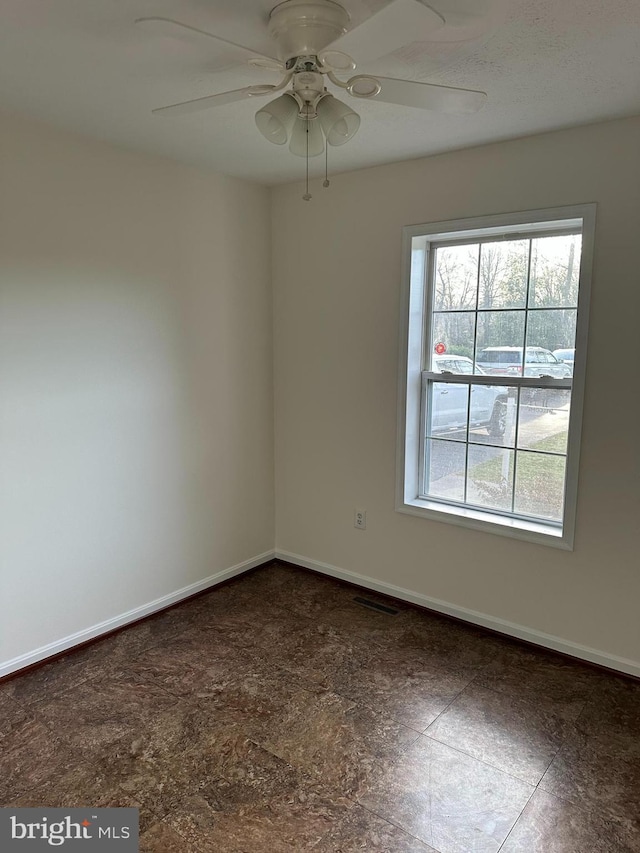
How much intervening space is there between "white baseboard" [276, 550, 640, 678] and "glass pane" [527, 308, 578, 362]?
1.30 m

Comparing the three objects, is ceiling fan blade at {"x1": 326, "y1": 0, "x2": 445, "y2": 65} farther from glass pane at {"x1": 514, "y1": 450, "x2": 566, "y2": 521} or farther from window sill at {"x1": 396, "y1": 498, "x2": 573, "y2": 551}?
window sill at {"x1": 396, "y1": 498, "x2": 573, "y2": 551}

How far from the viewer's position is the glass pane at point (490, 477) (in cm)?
293

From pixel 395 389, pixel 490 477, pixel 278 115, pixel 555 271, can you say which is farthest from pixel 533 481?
pixel 278 115

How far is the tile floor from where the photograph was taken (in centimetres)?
179

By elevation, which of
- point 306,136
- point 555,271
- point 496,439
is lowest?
point 496,439

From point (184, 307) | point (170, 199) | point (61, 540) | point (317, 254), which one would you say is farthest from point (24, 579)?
point (317, 254)

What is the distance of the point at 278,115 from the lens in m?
1.69

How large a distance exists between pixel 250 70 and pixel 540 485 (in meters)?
2.21

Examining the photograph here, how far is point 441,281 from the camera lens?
3.06 meters

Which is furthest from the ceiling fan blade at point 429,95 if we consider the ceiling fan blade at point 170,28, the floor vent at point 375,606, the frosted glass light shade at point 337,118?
the floor vent at point 375,606

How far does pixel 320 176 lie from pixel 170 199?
0.87 metres

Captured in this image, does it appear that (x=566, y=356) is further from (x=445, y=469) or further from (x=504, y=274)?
(x=445, y=469)

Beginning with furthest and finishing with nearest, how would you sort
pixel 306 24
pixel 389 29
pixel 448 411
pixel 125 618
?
pixel 448 411, pixel 125 618, pixel 306 24, pixel 389 29

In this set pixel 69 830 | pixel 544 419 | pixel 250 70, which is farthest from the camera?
pixel 544 419
